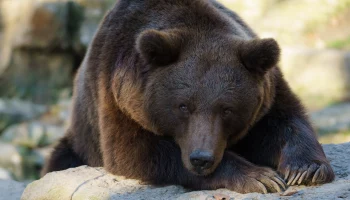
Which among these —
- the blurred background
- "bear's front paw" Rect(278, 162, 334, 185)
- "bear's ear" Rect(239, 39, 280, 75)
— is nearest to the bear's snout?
"bear's front paw" Rect(278, 162, 334, 185)

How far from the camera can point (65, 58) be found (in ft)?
69.8

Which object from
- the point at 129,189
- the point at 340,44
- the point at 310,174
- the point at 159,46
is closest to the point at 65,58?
the point at 340,44

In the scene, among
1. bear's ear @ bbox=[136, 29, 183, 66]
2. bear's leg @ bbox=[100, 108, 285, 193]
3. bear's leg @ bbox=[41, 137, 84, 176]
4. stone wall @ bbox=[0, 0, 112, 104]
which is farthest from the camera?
stone wall @ bbox=[0, 0, 112, 104]

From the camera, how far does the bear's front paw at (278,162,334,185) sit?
5.46 metres

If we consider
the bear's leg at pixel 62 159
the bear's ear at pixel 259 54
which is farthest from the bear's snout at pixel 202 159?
the bear's leg at pixel 62 159

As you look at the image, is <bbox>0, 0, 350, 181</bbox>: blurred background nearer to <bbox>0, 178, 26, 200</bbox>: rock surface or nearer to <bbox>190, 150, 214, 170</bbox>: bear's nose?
<bbox>0, 178, 26, 200</bbox>: rock surface

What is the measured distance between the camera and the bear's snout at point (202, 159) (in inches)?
202

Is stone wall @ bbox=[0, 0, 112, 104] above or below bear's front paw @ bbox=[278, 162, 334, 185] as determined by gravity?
above

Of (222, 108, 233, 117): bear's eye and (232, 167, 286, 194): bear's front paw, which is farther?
(222, 108, 233, 117): bear's eye

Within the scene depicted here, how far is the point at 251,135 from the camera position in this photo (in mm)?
6266

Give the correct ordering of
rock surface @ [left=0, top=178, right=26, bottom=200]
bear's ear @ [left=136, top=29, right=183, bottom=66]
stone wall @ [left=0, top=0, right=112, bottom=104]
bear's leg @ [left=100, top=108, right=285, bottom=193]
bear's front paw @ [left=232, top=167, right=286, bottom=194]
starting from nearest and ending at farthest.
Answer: bear's front paw @ [left=232, top=167, right=286, bottom=194] → bear's leg @ [left=100, top=108, right=285, bottom=193] → bear's ear @ [left=136, top=29, right=183, bottom=66] → rock surface @ [left=0, top=178, right=26, bottom=200] → stone wall @ [left=0, top=0, right=112, bottom=104]

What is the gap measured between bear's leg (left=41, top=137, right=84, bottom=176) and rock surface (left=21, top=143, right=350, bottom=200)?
1.12 meters

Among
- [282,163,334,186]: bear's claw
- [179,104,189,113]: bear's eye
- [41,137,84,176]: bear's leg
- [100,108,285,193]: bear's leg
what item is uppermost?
[179,104,189,113]: bear's eye

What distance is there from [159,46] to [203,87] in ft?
1.85
